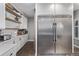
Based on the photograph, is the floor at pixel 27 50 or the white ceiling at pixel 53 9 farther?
the floor at pixel 27 50

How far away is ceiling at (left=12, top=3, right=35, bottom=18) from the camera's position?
4.35 m

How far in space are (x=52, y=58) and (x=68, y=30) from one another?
9.12ft

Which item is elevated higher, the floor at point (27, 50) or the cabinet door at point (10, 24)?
the cabinet door at point (10, 24)

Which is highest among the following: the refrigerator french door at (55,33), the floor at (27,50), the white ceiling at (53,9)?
the white ceiling at (53,9)

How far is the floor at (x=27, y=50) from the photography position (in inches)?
169

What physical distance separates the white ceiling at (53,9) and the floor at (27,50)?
138 centimetres

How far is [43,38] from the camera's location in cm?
362

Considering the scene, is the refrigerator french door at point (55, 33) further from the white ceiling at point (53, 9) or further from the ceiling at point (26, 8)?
the ceiling at point (26, 8)

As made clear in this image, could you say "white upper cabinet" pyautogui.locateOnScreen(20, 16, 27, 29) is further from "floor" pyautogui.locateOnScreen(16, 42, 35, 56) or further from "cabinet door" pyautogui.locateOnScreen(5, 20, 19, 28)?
"floor" pyautogui.locateOnScreen(16, 42, 35, 56)

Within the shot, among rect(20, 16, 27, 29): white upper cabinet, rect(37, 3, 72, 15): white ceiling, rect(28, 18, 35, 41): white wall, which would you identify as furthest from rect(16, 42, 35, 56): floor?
rect(37, 3, 72, 15): white ceiling

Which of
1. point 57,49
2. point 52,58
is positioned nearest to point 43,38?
point 57,49

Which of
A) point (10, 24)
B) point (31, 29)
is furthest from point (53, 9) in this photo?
point (10, 24)

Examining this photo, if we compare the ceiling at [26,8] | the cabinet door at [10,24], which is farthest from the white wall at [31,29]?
the cabinet door at [10,24]

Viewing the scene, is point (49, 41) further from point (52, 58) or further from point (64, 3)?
point (52, 58)
